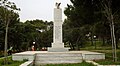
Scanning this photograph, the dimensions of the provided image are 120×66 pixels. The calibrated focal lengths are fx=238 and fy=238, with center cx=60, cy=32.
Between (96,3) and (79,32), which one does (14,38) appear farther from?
(96,3)

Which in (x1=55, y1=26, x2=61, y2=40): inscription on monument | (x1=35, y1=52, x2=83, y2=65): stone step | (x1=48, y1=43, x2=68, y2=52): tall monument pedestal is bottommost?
(x1=35, y1=52, x2=83, y2=65): stone step

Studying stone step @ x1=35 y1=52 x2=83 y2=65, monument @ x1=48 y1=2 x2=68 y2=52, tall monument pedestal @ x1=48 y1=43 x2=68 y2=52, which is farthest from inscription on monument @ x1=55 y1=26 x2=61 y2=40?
stone step @ x1=35 y1=52 x2=83 y2=65

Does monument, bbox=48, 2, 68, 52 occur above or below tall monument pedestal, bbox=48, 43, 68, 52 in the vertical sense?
above

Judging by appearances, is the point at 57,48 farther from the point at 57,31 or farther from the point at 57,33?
the point at 57,31

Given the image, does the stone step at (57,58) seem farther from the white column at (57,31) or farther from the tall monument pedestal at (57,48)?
the white column at (57,31)

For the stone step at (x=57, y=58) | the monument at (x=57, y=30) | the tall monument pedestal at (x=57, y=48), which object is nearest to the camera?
the stone step at (x=57, y=58)

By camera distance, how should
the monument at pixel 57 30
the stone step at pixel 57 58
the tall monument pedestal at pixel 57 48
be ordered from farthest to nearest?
1. the monument at pixel 57 30
2. the tall monument pedestal at pixel 57 48
3. the stone step at pixel 57 58

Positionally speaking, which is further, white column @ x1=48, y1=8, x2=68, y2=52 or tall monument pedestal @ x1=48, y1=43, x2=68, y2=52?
white column @ x1=48, y1=8, x2=68, y2=52

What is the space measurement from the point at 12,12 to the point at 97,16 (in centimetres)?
989

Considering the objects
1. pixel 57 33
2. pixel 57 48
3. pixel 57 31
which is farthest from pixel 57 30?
pixel 57 48

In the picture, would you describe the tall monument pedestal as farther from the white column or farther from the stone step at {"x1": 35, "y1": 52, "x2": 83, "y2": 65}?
the stone step at {"x1": 35, "y1": 52, "x2": 83, "y2": 65}

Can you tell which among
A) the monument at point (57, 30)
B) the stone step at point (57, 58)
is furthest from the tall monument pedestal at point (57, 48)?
the stone step at point (57, 58)

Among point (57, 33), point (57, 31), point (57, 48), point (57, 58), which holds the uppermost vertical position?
point (57, 31)

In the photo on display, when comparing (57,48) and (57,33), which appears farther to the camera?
(57,33)
